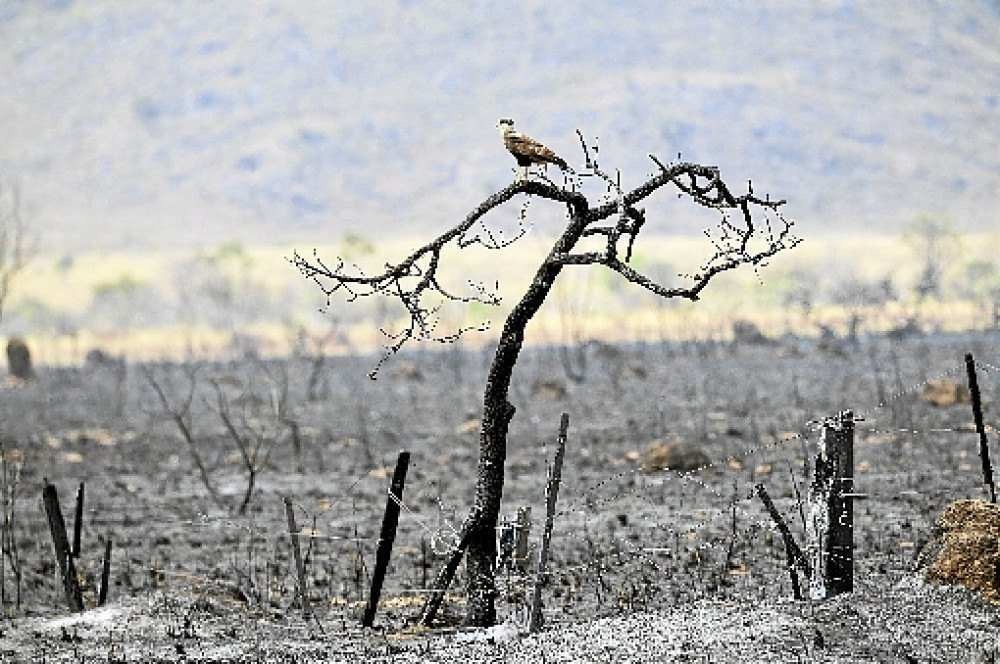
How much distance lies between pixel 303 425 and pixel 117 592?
22335 millimetres

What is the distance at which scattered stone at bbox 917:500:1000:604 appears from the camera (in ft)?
35.4

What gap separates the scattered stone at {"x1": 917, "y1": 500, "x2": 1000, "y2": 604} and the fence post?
76cm

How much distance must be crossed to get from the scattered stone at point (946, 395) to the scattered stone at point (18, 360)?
4084cm

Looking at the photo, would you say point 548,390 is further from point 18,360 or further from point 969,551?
point 969,551

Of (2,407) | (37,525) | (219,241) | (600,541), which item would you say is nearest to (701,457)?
(600,541)

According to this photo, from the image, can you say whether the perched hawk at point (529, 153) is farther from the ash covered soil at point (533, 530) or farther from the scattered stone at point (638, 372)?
the scattered stone at point (638, 372)

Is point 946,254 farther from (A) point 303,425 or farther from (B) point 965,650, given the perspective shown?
(B) point 965,650

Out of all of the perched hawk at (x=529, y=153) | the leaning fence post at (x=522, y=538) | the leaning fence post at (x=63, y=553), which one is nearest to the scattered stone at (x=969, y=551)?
the leaning fence post at (x=522, y=538)

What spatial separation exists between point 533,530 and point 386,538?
669 centimetres

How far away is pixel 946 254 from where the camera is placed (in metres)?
122

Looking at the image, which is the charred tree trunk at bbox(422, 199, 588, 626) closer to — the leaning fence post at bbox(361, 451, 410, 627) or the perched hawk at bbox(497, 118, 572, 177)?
the perched hawk at bbox(497, 118, 572, 177)

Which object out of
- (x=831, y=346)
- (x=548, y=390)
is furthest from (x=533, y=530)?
(x=831, y=346)

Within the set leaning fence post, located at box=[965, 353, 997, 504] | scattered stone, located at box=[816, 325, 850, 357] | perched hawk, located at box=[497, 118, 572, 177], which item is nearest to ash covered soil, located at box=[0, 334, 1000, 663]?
leaning fence post, located at box=[965, 353, 997, 504]

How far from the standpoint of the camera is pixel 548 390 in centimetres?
4306
